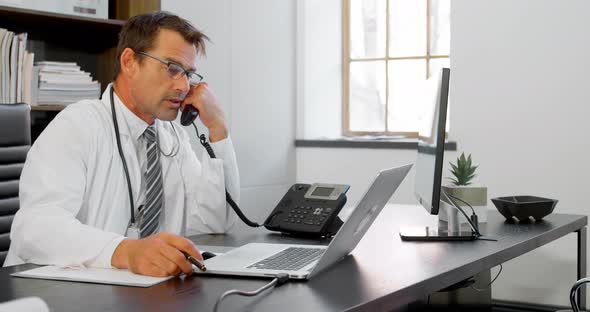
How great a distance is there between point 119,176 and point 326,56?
2523 millimetres

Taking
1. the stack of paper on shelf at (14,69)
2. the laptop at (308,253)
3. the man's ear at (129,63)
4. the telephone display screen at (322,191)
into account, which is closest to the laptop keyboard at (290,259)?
the laptop at (308,253)

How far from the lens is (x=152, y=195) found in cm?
205

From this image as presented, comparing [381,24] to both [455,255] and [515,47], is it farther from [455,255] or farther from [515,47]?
[455,255]

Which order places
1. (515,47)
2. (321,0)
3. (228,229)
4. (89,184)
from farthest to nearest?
(321,0) < (515,47) < (228,229) < (89,184)

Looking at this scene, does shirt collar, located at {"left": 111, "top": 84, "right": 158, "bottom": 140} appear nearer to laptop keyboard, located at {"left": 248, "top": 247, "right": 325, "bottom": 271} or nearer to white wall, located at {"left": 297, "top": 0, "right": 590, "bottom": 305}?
laptop keyboard, located at {"left": 248, "top": 247, "right": 325, "bottom": 271}

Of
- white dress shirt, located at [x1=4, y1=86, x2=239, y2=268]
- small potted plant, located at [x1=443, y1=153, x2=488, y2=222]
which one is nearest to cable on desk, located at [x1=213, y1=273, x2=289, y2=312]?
white dress shirt, located at [x1=4, y1=86, x2=239, y2=268]

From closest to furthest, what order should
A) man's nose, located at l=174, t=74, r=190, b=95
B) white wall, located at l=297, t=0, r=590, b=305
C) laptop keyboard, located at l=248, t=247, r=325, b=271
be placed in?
laptop keyboard, located at l=248, t=247, r=325, b=271 < man's nose, located at l=174, t=74, r=190, b=95 < white wall, located at l=297, t=0, r=590, b=305

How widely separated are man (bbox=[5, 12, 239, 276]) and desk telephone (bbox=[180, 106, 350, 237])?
24cm

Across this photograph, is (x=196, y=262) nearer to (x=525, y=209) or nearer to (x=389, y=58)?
(x=525, y=209)

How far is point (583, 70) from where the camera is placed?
342 centimetres

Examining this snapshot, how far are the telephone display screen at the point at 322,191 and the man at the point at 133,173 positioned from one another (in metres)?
0.32

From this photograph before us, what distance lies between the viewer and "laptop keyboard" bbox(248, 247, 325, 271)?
1461mm

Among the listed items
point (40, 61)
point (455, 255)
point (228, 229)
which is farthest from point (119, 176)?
point (40, 61)

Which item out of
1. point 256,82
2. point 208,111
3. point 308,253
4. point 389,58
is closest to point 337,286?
point 308,253
